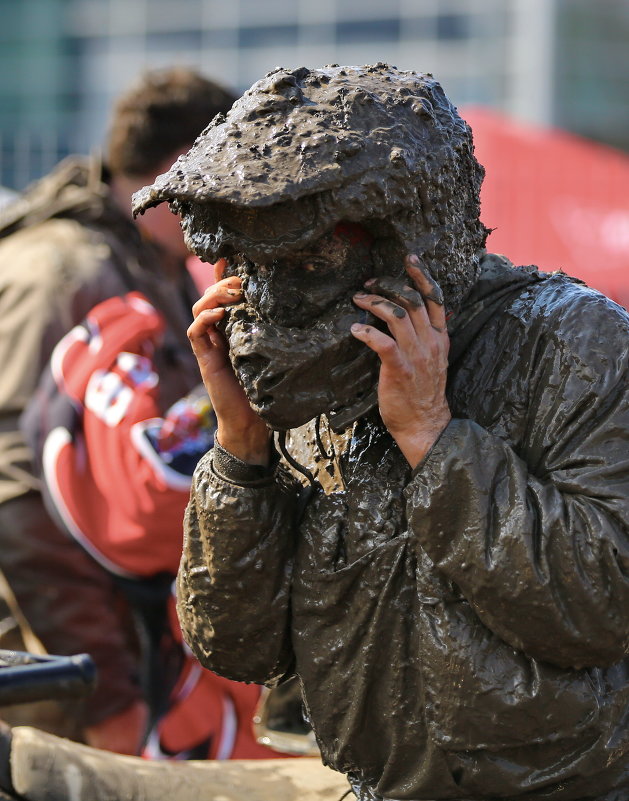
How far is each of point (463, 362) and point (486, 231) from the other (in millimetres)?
246

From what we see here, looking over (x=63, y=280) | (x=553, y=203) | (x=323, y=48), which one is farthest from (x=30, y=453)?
(x=323, y=48)

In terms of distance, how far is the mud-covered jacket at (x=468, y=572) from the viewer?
1856 mm

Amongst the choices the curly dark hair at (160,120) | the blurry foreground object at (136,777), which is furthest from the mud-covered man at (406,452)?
the curly dark hair at (160,120)

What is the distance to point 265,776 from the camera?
2.53 meters

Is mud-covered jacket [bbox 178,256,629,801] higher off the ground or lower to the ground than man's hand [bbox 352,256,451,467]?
lower

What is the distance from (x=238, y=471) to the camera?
2143 millimetres

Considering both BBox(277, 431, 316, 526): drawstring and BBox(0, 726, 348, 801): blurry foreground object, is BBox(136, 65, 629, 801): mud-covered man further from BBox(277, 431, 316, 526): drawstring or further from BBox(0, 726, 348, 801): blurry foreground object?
BBox(0, 726, 348, 801): blurry foreground object

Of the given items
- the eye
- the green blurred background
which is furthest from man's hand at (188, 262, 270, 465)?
the green blurred background

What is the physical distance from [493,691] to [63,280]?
3002 mm

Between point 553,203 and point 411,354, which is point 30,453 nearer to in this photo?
point 411,354

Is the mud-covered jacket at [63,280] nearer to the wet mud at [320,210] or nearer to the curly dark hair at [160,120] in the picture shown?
the curly dark hair at [160,120]

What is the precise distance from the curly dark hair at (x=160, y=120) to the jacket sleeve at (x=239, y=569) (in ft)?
9.66

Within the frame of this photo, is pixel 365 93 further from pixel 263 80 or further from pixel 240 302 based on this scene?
pixel 240 302

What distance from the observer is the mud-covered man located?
1.85 metres
